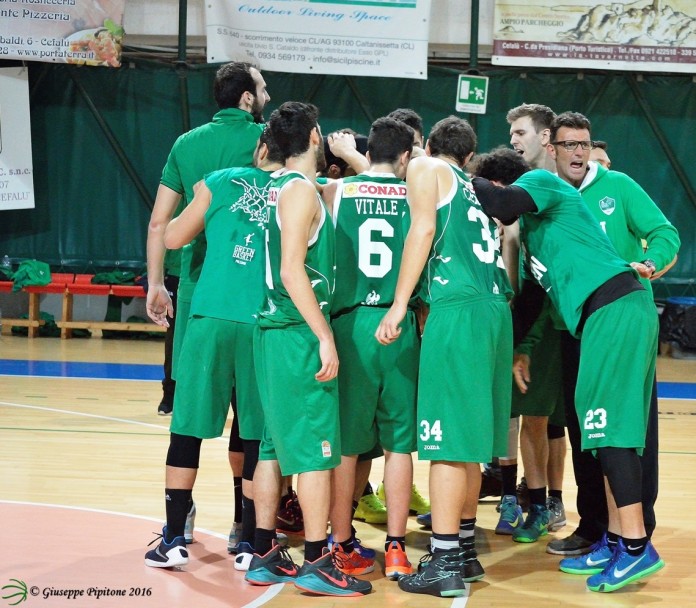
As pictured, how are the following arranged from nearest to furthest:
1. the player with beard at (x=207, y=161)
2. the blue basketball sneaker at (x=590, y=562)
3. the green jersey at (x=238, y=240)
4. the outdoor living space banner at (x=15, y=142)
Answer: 1. the green jersey at (x=238, y=240)
2. the blue basketball sneaker at (x=590, y=562)
3. the player with beard at (x=207, y=161)
4. the outdoor living space banner at (x=15, y=142)

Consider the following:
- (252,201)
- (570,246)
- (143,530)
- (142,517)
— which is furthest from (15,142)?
(570,246)

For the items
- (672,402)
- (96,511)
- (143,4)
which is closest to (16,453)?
(96,511)

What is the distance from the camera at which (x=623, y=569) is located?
4.50m

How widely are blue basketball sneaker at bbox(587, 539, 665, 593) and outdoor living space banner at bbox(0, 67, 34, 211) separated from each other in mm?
11530

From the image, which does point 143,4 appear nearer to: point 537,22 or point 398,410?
point 537,22

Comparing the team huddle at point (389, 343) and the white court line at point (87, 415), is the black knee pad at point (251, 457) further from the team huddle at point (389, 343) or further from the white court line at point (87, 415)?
the white court line at point (87, 415)

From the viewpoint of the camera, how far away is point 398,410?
4.61m

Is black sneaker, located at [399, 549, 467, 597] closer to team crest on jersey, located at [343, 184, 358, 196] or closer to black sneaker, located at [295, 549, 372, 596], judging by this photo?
black sneaker, located at [295, 549, 372, 596]

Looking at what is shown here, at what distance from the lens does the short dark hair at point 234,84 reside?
17.0 ft

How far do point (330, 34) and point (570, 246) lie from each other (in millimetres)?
9608

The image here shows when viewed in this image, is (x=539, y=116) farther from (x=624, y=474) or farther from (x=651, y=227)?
(x=624, y=474)

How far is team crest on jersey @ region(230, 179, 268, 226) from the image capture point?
467 centimetres

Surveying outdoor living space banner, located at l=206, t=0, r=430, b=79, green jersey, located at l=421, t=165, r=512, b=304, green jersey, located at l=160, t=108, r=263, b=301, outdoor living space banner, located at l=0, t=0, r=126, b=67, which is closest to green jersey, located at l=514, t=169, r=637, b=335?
green jersey, located at l=421, t=165, r=512, b=304

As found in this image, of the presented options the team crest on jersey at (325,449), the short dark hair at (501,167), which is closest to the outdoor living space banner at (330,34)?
the short dark hair at (501,167)
